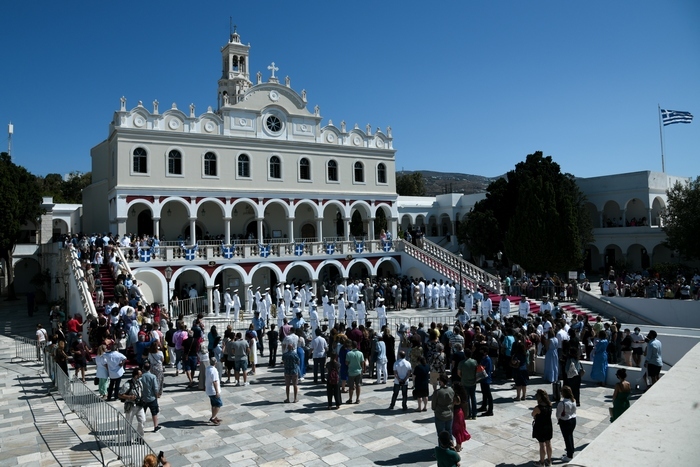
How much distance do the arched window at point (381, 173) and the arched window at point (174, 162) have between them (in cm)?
1473

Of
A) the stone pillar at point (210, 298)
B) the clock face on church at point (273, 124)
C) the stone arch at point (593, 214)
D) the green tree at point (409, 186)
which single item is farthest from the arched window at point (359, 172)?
the green tree at point (409, 186)

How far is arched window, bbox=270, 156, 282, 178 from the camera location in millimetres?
35188

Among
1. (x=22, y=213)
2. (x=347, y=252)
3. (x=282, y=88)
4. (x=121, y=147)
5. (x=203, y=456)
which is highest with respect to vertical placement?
(x=282, y=88)

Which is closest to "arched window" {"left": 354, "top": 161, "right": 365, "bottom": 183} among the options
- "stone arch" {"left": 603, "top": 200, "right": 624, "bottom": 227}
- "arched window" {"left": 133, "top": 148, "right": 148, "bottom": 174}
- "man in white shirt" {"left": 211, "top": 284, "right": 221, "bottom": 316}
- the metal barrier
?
"man in white shirt" {"left": 211, "top": 284, "right": 221, "bottom": 316}

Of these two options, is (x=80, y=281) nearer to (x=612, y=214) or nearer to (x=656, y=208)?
(x=612, y=214)

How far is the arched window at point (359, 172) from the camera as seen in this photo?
38.8 metres

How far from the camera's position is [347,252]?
118 ft

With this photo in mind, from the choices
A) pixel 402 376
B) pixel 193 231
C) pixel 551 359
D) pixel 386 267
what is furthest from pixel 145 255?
pixel 551 359

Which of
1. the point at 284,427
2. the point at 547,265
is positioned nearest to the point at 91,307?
the point at 284,427

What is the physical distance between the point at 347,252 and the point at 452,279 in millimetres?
7416

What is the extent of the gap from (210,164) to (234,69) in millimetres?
26340

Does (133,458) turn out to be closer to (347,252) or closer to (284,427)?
(284,427)

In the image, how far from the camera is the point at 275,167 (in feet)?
116

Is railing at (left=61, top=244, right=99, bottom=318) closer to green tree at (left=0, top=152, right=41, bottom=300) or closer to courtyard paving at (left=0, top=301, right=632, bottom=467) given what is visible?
courtyard paving at (left=0, top=301, right=632, bottom=467)
